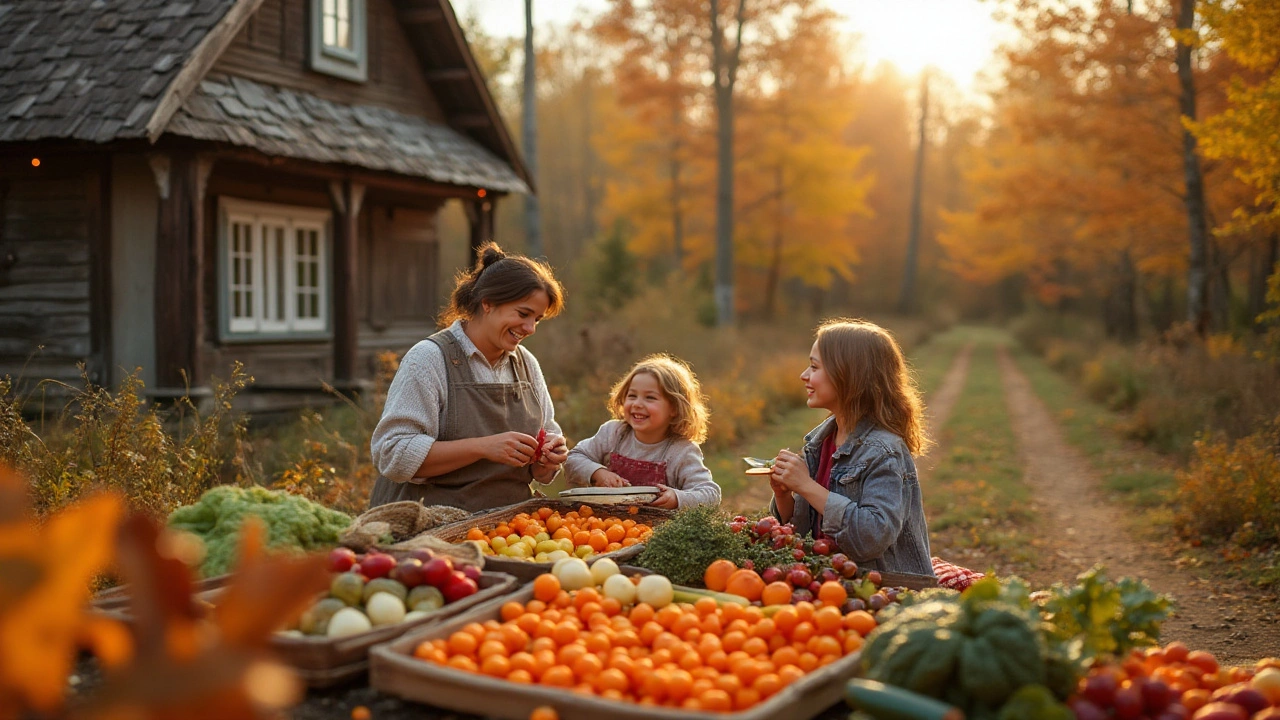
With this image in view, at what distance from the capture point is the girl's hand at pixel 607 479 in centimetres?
494

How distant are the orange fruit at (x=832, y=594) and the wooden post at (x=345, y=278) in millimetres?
9697

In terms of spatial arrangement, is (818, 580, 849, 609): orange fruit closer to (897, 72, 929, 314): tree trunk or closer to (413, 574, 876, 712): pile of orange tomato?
(413, 574, 876, 712): pile of orange tomato

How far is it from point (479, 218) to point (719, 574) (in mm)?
12271

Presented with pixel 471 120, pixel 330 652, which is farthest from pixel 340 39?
pixel 330 652

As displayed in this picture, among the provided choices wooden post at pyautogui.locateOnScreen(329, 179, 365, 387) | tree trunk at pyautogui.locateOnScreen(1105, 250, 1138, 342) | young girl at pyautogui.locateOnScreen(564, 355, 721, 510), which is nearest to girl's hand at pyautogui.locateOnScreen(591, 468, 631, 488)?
young girl at pyautogui.locateOnScreen(564, 355, 721, 510)

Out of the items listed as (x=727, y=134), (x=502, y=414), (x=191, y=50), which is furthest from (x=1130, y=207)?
(x=502, y=414)

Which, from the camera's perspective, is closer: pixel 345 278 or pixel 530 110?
pixel 345 278

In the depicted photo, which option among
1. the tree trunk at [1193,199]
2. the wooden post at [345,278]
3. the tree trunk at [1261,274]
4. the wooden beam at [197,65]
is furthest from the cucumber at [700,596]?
the tree trunk at [1261,274]

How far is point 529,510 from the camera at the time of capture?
4504 millimetres

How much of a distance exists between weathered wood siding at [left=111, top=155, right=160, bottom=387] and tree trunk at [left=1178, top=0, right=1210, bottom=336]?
48.8ft

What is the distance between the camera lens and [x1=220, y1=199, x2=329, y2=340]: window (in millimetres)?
11977

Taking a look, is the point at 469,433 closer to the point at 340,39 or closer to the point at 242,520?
the point at 242,520

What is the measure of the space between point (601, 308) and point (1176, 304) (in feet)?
67.8

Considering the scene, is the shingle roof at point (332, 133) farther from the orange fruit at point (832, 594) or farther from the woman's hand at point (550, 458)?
the orange fruit at point (832, 594)
